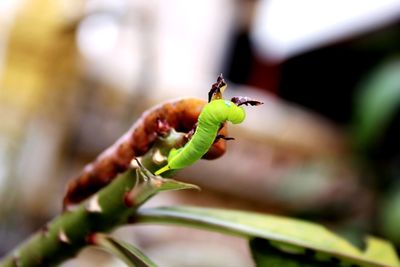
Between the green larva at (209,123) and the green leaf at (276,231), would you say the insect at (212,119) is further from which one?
the green leaf at (276,231)

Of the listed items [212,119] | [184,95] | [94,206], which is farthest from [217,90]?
[184,95]

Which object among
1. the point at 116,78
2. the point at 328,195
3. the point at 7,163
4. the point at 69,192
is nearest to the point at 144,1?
the point at 116,78

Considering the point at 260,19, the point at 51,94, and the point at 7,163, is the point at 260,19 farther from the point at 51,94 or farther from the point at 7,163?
the point at 7,163

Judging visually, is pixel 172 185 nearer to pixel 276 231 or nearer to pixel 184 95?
pixel 276 231

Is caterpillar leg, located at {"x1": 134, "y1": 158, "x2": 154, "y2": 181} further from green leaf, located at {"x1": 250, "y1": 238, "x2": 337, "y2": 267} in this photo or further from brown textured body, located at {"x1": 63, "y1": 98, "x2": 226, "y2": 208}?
green leaf, located at {"x1": 250, "y1": 238, "x2": 337, "y2": 267}

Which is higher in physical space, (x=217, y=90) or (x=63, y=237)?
(x=217, y=90)

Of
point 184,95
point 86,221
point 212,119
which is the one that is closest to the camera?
point 212,119
